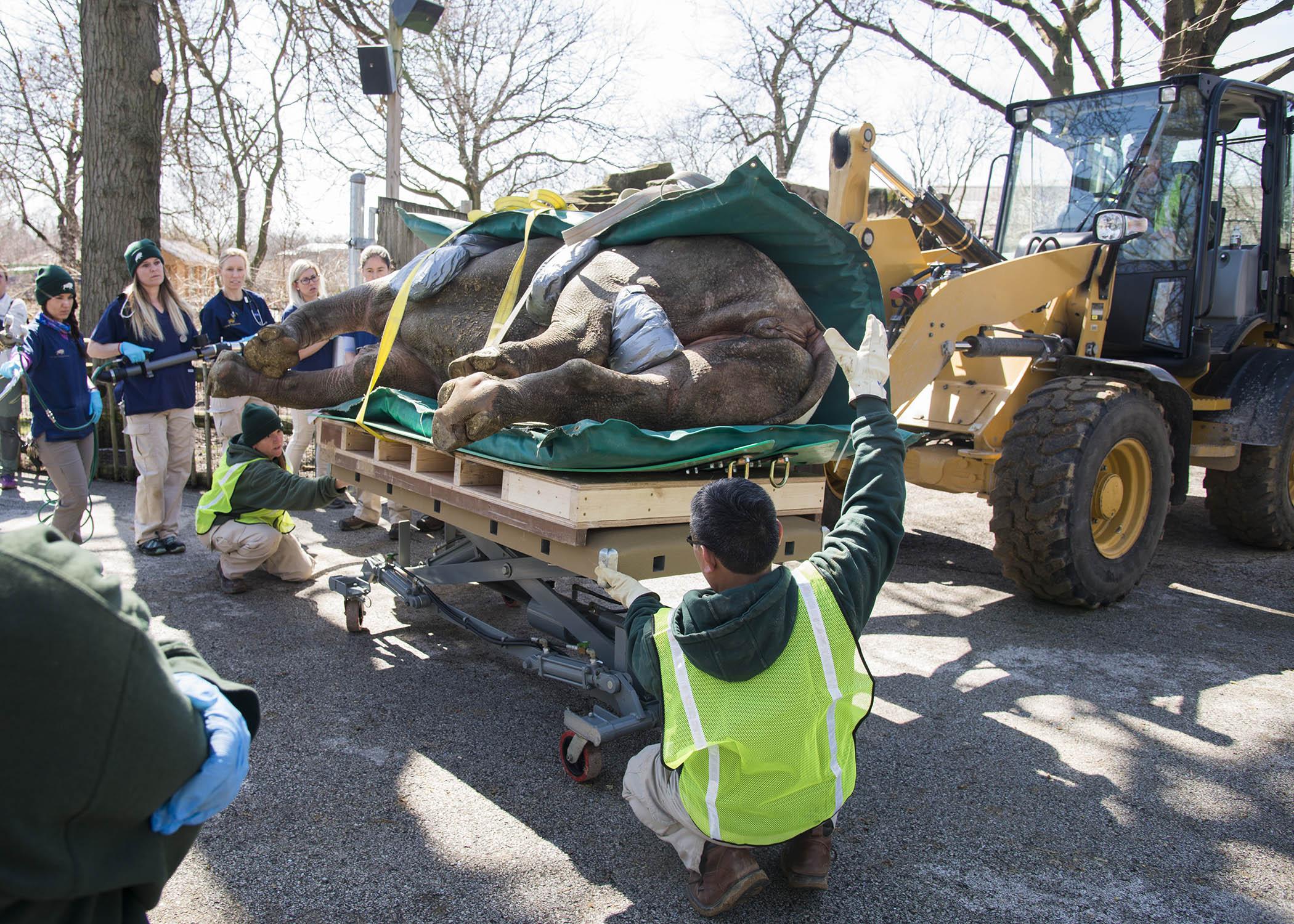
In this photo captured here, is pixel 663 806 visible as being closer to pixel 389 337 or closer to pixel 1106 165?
pixel 389 337

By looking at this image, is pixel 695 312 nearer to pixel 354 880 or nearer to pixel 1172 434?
pixel 354 880

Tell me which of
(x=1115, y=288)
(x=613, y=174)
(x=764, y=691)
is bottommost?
(x=764, y=691)

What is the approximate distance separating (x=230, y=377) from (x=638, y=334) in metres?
2.24

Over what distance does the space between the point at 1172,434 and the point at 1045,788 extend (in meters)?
3.32

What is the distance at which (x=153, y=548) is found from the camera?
5695mm

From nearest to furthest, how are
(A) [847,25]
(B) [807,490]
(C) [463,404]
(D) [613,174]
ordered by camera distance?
(C) [463,404] < (B) [807,490] < (D) [613,174] < (A) [847,25]

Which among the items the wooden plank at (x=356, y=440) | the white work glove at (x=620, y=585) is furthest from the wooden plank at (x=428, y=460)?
the white work glove at (x=620, y=585)

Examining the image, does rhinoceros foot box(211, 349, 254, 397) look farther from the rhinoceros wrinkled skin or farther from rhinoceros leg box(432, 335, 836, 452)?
rhinoceros leg box(432, 335, 836, 452)

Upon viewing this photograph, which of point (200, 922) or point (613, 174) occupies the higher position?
point (613, 174)

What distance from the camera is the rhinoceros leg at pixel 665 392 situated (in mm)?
3211

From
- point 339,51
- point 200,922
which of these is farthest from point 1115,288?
point 339,51

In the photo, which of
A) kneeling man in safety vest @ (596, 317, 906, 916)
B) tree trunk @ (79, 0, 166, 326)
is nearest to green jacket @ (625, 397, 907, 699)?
kneeling man in safety vest @ (596, 317, 906, 916)

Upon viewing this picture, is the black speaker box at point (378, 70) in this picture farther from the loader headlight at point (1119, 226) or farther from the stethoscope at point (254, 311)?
the loader headlight at point (1119, 226)

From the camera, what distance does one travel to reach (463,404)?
3176mm
